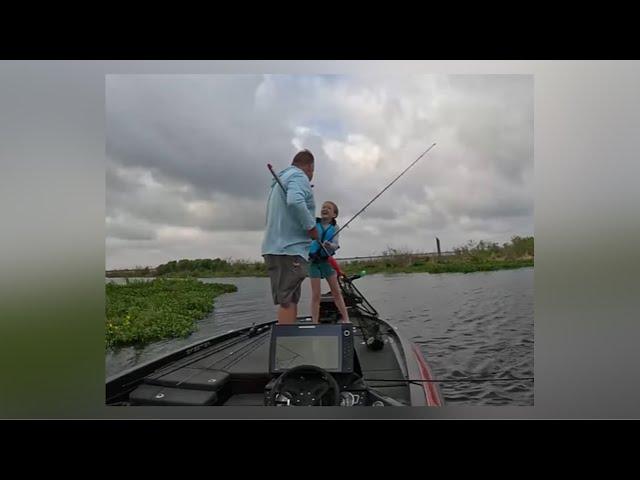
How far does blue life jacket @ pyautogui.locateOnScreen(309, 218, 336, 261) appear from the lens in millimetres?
4156

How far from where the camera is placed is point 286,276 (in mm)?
4191

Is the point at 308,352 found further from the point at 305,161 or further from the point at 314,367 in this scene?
the point at 305,161

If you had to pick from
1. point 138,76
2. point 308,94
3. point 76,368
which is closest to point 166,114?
point 138,76

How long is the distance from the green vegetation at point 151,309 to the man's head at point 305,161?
0.91 metres

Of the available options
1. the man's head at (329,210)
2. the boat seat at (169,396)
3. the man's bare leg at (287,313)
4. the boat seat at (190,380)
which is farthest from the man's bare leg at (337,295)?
the boat seat at (169,396)

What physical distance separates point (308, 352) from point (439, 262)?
964mm

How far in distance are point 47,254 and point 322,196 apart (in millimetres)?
1766

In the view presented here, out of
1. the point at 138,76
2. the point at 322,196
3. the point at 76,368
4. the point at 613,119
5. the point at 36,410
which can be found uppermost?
the point at 138,76

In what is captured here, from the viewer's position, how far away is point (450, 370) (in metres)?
4.12

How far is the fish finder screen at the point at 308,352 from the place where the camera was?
13.3 ft

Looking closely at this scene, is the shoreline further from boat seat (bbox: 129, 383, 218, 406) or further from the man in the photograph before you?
boat seat (bbox: 129, 383, 218, 406)

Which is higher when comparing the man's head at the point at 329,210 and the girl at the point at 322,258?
the man's head at the point at 329,210

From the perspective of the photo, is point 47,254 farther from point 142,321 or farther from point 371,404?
point 371,404

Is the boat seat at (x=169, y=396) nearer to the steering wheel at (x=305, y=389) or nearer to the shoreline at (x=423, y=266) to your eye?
the steering wheel at (x=305, y=389)
